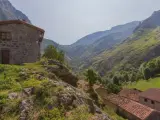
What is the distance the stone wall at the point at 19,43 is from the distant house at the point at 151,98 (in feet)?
Result: 147

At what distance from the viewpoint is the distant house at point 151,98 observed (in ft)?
210

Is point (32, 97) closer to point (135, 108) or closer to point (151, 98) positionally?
point (135, 108)

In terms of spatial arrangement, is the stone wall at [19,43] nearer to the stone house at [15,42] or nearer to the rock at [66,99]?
the stone house at [15,42]

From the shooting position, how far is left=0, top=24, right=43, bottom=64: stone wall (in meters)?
28.9

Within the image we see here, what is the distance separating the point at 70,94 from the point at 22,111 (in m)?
3.40

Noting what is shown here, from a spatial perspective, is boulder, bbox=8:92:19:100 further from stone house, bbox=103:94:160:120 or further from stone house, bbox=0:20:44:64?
stone house, bbox=103:94:160:120

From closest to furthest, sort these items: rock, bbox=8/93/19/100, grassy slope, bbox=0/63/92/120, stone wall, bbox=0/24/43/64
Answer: grassy slope, bbox=0/63/92/120 < rock, bbox=8/93/19/100 < stone wall, bbox=0/24/43/64

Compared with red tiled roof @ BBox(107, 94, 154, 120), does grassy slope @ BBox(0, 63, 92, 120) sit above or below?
above

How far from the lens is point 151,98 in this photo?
66062mm

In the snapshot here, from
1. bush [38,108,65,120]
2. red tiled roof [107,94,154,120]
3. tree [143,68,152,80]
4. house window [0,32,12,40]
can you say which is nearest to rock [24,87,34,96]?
bush [38,108,65,120]

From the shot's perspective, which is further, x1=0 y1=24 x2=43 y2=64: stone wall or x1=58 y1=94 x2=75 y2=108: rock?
x1=0 y1=24 x2=43 y2=64: stone wall

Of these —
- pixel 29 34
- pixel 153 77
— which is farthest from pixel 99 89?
pixel 153 77

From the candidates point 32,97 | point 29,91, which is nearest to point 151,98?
point 29,91

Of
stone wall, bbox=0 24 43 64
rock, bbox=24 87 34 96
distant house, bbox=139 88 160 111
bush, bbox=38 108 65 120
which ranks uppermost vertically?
stone wall, bbox=0 24 43 64
